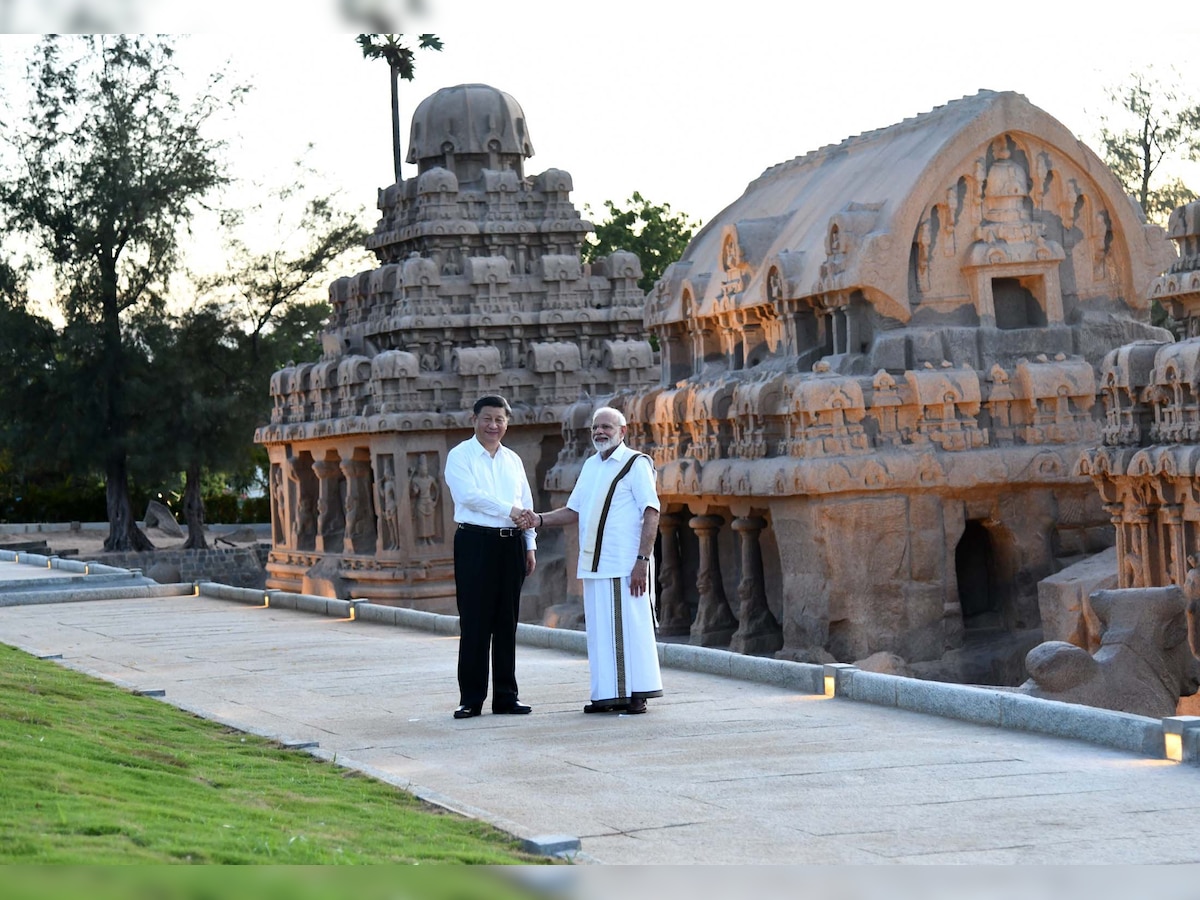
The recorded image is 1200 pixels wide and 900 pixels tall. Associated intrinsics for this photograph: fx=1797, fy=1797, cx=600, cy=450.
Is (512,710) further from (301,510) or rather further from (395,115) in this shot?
(395,115)

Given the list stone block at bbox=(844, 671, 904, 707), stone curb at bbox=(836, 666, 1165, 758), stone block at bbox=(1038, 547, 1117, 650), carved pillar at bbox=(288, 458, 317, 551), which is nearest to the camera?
stone curb at bbox=(836, 666, 1165, 758)

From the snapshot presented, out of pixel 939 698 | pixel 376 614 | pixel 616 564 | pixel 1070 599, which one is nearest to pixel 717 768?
pixel 939 698

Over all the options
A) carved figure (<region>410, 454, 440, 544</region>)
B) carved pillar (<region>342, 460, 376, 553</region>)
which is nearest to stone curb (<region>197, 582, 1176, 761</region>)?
carved figure (<region>410, 454, 440, 544</region>)

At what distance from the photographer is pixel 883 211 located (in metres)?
20.2

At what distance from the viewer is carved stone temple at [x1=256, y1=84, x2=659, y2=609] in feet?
96.5

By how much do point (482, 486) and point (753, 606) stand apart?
11020 millimetres

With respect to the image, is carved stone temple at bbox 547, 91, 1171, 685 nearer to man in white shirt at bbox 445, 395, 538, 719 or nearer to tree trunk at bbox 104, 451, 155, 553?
man in white shirt at bbox 445, 395, 538, 719

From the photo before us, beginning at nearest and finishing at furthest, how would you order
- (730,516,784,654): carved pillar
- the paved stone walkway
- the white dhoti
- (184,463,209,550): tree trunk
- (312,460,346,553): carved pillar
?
the paved stone walkway → the white dhoti → (730,516,784,654): carved pillar → (312,460,346,553): carved pillar → (184,463,209,550): tree trunk

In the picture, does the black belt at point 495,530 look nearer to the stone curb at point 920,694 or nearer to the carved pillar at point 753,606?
the stone curb at point 920,694

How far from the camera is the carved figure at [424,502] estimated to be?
29266mm

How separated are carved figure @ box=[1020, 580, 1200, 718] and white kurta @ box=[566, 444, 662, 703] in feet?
11.0

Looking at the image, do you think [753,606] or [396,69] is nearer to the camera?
[753,606]

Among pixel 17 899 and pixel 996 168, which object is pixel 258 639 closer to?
pixel 996 168

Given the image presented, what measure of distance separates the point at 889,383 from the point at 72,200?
27741 millimetres
